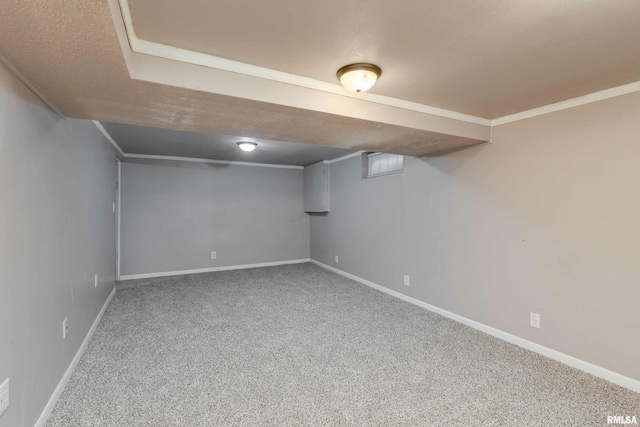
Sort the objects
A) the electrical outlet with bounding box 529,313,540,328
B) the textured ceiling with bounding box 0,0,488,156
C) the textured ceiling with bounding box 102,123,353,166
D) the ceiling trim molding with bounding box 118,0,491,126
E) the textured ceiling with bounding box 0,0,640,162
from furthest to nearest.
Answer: the textured ceiling with bounding box 102,123,353,166, the electrical outlet with bounding box 529,313,540,328, the ceiling trim molding with bounding box 118,0,491,126, the textured ceiling with bounding box 0,0,640,162, the textured ceiling with bounding box 0,0,488,156

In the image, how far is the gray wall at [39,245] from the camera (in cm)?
137

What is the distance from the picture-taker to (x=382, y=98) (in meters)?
2.27

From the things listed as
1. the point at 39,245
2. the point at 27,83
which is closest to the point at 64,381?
the point at 39,245

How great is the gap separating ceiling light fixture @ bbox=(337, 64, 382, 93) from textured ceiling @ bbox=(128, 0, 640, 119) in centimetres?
4

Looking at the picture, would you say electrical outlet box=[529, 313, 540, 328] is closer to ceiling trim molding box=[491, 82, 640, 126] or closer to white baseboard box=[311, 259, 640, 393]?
white baseboard box=[311, 259, 640, 393]

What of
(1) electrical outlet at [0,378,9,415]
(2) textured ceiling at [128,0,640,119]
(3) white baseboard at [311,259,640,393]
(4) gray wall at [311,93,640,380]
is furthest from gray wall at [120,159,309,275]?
(2) textured ceiling at [128,0,640,119]

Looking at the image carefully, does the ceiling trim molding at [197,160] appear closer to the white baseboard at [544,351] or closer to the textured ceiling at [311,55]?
the textured ceiling at [311,55]

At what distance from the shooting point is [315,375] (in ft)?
7.09

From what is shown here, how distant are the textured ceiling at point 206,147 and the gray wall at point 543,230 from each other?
174 cm

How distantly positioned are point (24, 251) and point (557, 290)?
3591 millimetres

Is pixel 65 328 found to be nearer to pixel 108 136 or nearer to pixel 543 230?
pixel 108 136

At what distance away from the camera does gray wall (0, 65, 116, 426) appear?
1.37 meters

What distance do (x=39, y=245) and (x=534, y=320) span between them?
11.9 ft

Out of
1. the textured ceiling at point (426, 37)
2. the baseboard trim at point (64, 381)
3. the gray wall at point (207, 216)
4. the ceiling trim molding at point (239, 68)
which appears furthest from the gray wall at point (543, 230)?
the baseboard trim at point (64, 381)
